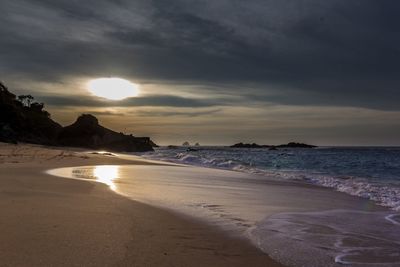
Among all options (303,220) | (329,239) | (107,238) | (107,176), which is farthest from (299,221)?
(107,176)

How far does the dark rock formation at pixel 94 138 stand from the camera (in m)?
86.1

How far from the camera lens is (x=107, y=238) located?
228 inches

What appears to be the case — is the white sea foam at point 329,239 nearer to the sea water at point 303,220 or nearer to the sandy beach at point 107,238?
the sea water at point 303,220

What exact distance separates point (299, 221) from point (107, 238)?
386 centimetres

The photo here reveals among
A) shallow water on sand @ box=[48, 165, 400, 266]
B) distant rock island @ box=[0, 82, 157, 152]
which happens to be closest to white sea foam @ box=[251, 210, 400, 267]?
shallow water on sand @ box=[48, 165, 400, 266]

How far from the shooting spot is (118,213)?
7.77 metres

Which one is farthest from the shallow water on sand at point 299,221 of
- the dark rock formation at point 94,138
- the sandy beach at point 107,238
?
the dark rock formation at point 94,138

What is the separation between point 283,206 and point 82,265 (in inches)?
260

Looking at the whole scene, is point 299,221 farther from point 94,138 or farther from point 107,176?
point 94,138

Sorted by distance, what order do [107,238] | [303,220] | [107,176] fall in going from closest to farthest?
[107,238], [303,220], [107,176]

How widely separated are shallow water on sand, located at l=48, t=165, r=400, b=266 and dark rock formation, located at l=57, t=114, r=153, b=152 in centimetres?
7495

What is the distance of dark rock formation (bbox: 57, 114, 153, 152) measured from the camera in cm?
8612

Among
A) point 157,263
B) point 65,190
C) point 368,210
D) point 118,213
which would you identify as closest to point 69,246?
point 157,263

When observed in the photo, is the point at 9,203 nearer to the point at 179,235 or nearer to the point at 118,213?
the point at 118,213
